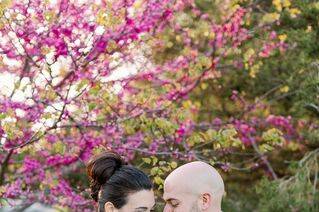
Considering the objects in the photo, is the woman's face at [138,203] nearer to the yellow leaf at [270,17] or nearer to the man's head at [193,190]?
the man's head at [193,190]

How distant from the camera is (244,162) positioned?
1180 cm

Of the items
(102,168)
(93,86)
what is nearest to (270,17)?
(93,86)

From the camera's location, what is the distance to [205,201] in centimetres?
488

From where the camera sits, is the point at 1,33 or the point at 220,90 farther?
the point at 220,90

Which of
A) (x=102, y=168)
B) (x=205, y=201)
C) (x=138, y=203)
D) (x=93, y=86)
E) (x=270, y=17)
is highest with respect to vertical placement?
(x=270, y=17)

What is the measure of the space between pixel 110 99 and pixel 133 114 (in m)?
0.42

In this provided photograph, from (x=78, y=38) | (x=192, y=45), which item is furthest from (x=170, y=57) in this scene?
(x=78, y=38)

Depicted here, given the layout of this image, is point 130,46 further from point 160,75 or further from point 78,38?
point 160,75

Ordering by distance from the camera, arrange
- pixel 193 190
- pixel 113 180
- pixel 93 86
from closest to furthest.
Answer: pixel 193 190, pixel 113 180, pixel 93 86

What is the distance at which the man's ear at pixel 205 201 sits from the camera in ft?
15.9

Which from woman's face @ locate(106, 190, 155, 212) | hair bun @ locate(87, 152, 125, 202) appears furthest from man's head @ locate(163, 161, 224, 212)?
hair bun @ locate(87, 152, 125, 202)

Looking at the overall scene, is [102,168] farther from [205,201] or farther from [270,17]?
[270,17]

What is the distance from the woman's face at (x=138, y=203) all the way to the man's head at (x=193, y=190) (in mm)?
120

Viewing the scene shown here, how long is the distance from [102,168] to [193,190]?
57 centimetres
